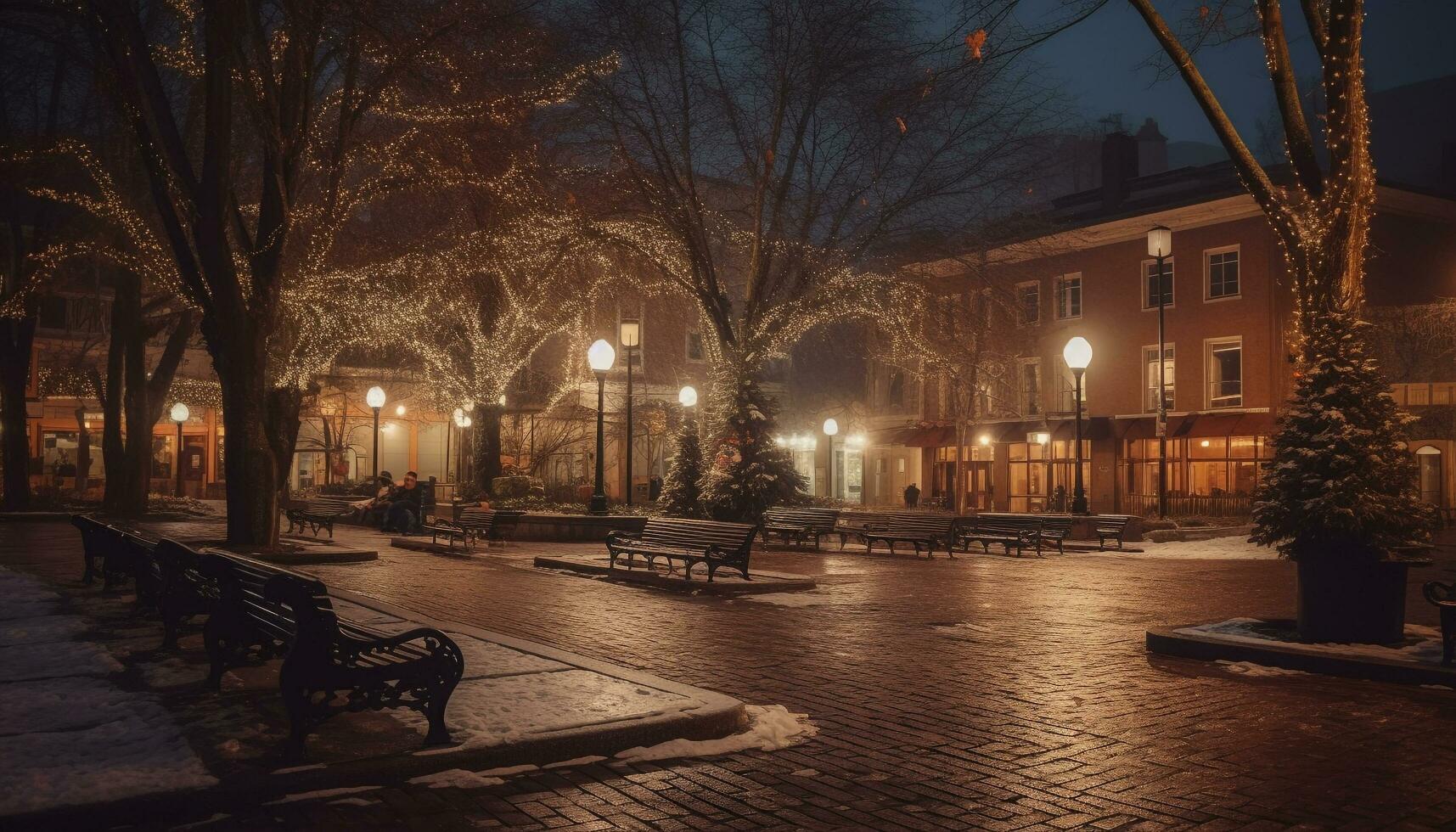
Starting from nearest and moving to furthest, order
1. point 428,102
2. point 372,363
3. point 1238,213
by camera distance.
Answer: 1. point 428,102
2. point 1238,213
3. point 372,363

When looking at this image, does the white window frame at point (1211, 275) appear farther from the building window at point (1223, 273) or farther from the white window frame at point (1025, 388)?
the white window frame at point (1025, 388)

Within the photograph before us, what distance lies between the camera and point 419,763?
→ 584cm

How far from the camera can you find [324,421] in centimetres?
4675

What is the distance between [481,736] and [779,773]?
1538 mm

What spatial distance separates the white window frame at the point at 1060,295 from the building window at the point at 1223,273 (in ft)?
16.9

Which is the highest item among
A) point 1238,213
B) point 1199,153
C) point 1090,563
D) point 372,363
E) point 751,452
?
point 1199,153

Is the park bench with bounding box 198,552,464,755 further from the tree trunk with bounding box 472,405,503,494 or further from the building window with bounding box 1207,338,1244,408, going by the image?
the building window with bounding box 1207,338,1244,408

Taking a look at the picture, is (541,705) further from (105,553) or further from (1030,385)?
(1030,385)

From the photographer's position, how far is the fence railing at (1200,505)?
3806 cm

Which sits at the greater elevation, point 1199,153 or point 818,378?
point 1199,153

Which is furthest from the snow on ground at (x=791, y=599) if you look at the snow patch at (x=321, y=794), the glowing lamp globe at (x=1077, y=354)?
the glowing lamp globe at (x=1077, y=354)

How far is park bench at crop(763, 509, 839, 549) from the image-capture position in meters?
24.2

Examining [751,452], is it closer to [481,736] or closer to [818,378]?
[481,736]

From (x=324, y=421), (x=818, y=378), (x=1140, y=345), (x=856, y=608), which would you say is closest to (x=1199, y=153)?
(x=818, y=378)
